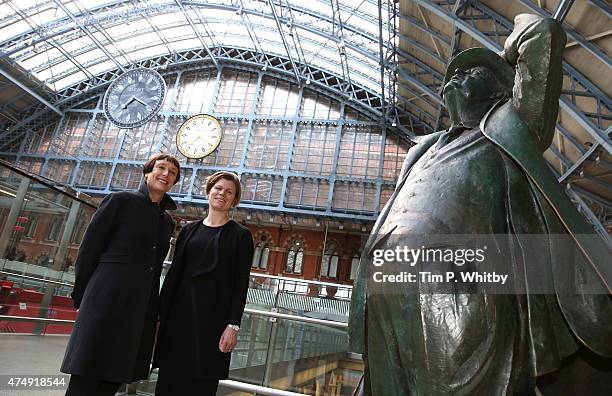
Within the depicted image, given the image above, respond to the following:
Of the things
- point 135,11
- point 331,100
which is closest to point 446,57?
point 331,100

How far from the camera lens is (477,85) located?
1479mm

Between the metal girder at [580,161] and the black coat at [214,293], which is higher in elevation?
the metal girder at [580,161]

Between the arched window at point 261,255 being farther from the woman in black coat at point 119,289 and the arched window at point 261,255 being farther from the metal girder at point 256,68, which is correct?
the woman in black coat at point 119,289

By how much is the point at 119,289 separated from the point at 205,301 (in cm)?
37

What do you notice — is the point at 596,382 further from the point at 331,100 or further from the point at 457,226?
the point at 331,100

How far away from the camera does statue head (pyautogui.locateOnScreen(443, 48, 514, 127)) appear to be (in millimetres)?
1478

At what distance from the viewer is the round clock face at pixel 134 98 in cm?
1650

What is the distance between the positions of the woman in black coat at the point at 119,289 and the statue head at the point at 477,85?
1339 millimetres

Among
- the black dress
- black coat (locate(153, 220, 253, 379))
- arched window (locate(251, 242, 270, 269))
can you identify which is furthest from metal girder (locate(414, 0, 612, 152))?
arched window (locate(251, 242, 270, 269))

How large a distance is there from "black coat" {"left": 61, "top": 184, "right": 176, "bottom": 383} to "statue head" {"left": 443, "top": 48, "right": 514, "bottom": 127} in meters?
1.40

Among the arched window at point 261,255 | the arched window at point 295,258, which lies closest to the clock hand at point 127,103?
the arched window at point 261,255

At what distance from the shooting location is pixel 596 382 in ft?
3.59

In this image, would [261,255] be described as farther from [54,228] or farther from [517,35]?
[517,35]

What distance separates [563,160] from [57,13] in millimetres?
20652
